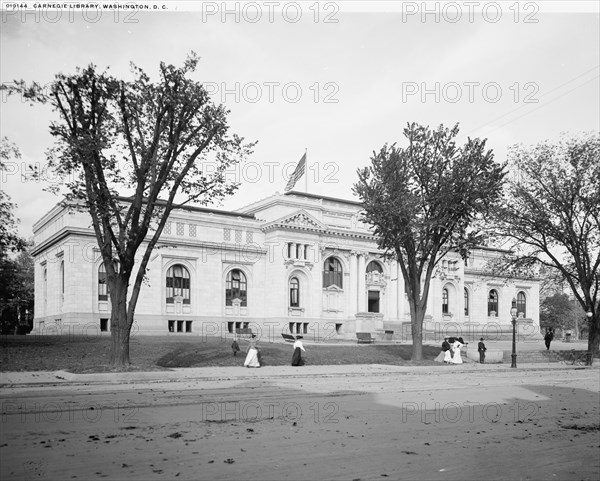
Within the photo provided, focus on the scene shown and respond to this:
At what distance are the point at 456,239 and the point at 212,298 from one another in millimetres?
30783

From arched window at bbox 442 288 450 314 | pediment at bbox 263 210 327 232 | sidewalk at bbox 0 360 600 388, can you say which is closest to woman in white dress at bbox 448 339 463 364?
sidewalk at bbox 0 360 600 388

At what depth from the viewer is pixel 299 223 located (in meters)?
60.8

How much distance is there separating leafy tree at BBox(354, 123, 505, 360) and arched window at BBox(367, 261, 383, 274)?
35.6 m

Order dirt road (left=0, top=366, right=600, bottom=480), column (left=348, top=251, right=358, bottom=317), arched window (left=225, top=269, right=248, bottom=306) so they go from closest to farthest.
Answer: dirt road (left=0, top=366, right=600, bottom=480), arched window (left=225, top=269, right=248, bottom=306), column (left=348, top=251, right=358, bottom=317)

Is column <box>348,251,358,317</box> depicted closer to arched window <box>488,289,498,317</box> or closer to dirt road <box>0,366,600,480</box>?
arched window <box>488,289,498,317</box>

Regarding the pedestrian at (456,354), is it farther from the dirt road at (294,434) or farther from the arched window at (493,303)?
the arched window at (493,303)

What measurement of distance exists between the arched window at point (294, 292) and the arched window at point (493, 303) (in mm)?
30808

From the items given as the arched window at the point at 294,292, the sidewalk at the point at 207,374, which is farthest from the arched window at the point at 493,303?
the sidewalk at the point at 207,374

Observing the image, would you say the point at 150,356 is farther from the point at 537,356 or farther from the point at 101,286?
the point at 537,356

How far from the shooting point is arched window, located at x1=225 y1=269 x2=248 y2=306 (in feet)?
194

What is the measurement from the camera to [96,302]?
5106 centimetres

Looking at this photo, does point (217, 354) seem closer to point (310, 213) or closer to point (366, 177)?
point (366, 177)

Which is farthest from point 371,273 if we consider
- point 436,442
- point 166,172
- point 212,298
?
point 436,442

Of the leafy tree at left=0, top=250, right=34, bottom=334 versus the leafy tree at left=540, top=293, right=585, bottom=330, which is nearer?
the leafy tree at left=0, top=250, right=34, bottom=334
